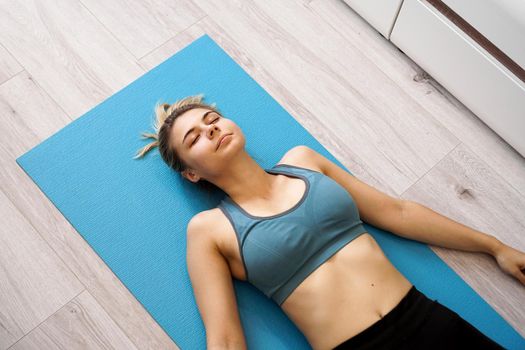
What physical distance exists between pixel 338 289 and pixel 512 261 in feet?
2.06

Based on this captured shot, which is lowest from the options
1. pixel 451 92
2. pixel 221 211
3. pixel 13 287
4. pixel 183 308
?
pixel 13 287

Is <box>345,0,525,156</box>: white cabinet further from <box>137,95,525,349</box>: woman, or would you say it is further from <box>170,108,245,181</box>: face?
<box>170,108,245,181</box>: face

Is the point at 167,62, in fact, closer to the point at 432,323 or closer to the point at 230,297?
the point at 230,297

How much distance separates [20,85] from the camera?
196cm

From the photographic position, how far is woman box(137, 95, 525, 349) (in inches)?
56.4

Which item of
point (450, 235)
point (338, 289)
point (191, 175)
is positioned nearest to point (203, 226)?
point (191, 175)

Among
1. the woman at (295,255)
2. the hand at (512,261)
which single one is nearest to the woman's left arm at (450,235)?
the hand at (512,261)

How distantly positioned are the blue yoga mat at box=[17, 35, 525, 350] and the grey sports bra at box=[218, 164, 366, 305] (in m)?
0.19

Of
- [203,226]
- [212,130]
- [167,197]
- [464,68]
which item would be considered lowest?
[167,197]

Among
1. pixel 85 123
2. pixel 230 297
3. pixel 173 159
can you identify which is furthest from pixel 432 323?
pixel 85 123

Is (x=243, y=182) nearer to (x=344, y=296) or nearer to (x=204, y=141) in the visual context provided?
(x=204, y=141)

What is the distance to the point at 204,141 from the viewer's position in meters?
1.53

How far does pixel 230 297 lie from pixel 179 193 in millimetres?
419

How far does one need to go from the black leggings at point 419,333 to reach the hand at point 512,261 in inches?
14.2
